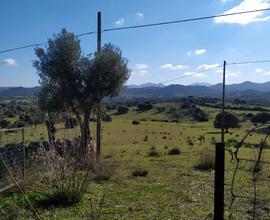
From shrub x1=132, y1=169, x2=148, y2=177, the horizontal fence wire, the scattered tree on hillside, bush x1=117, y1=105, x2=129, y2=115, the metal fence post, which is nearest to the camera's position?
the metal fence post

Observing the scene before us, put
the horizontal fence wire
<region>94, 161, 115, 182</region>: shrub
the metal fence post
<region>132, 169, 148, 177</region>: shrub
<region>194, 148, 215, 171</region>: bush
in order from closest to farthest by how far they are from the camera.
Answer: the metal fence post
the horizontal fence wire
<region>94, 161, 115, 182</region>: shrub
<region>132, 169, 148, 177</region>: shrub
<region>194, 148, 215, 171</region>: bush

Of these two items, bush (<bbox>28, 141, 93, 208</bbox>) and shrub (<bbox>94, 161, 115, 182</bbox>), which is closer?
bush (<bbox>28, 141, 93, 208</bbox>)

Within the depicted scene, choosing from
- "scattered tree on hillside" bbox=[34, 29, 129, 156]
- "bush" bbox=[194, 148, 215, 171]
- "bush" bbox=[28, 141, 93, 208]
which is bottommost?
"bush" bbox=[194, 148, 215, 171]

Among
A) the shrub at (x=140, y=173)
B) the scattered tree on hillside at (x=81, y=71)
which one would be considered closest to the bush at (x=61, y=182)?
the shrub at (x=140, y=173)

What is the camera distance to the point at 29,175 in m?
11.7

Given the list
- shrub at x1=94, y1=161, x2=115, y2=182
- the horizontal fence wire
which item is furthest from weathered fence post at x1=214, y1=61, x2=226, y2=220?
Result: shrub at x1=94, y1=161, x2=115, y2=182

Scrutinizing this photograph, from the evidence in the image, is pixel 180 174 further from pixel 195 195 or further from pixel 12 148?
pixel 12 148

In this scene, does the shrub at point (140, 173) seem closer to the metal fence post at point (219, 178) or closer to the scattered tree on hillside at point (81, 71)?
the scattered tree on hillside at point (81, 71)

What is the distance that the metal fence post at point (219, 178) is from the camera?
5086 mm

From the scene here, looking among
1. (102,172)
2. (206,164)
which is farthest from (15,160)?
(206,164)

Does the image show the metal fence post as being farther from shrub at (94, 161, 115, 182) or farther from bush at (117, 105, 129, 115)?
bush at (117, 105, 129, 115)

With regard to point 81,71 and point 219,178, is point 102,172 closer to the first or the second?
point 81,71

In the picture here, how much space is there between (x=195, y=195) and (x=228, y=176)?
367cm

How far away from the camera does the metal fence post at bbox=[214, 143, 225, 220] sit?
200 inches
